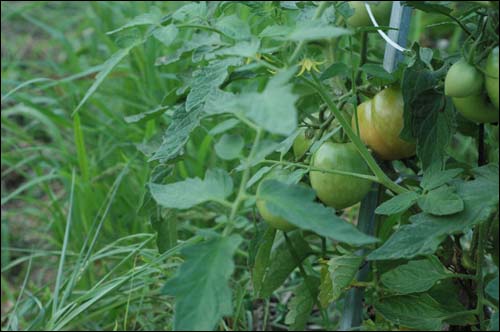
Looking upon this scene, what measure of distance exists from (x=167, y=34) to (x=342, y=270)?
397 millimetres

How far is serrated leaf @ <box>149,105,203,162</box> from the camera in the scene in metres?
0.97

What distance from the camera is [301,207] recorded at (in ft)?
2.25

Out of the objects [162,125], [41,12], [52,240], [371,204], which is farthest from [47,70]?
[371,204]

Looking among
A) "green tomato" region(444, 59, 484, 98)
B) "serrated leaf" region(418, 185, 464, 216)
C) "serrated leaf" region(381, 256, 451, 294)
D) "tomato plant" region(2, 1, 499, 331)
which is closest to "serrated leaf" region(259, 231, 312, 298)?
"tomato plant" region(2, 1, 499, 331)

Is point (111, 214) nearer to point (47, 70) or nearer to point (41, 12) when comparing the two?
point (47, 70)

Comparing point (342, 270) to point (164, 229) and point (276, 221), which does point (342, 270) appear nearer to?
point (276, 221)

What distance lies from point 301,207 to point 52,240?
120 cm

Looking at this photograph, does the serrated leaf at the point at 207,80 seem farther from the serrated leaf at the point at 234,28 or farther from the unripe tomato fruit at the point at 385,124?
the unripe tomato fruit at the point at 385,124

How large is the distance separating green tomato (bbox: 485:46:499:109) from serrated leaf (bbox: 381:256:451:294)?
257mm

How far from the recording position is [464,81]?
81cm

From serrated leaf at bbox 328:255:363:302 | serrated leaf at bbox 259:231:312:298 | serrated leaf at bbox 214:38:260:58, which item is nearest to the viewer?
→ serrated leaf at bbox 214:38:260:58

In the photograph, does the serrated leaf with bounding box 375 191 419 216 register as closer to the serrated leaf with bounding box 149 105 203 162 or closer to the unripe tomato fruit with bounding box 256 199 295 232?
the unripe tomato fruit with bounding box 256 199 295 232

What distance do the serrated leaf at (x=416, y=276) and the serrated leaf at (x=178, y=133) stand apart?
0.30 m

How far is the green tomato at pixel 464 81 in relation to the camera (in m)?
0.81
